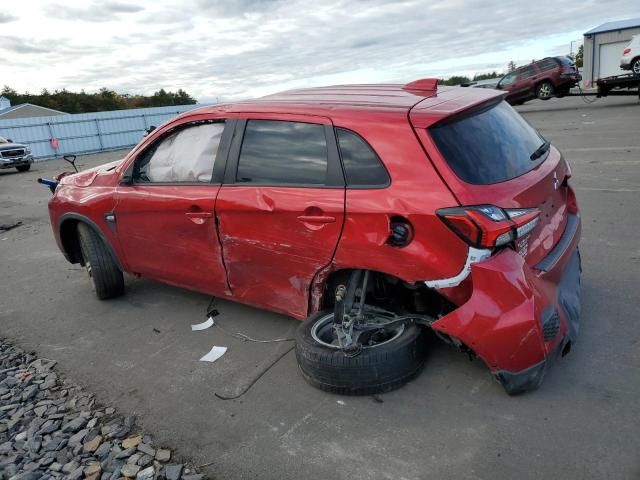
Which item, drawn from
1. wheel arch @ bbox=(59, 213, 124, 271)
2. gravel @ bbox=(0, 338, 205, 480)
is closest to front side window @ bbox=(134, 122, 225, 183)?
wheel arch @ bbox=(59, 213, 124, 271)

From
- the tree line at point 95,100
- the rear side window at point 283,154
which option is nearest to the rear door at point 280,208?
the rear side window at point 283,154

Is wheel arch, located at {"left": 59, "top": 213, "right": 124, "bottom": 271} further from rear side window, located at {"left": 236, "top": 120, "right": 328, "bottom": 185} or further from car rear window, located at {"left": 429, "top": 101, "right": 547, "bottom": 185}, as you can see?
car rear window, located at {"left": 429, "top": 101, "right": 547, "bottom": 185}

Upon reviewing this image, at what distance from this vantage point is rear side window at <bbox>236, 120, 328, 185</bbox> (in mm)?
3299

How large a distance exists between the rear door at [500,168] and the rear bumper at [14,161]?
20.8m

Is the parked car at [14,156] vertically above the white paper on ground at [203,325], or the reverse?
the parked car at [14,156]

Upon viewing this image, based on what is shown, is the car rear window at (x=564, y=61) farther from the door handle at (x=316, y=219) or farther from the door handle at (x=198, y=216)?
the door handle at (x=316, y=219)

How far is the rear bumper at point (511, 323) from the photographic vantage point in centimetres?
270

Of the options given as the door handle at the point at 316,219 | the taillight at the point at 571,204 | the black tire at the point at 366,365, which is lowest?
the black tire at the point at 366,365

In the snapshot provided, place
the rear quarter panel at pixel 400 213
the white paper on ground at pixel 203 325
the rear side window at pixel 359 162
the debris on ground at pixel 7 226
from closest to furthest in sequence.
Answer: the rear quarter panel at pixel 400 213, the rear side window at pixel 359 162, the white paper on ground at pixel 203 325, the debris on ground at pixel 7 226

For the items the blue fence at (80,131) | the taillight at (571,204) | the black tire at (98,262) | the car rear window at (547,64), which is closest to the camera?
the taillight at (571,204)

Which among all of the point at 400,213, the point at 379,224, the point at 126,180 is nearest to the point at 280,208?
the point at 379,224

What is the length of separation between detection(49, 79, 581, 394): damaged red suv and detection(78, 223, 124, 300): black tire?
90cm

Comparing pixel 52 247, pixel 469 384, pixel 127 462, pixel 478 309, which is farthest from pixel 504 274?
pixel 52 247

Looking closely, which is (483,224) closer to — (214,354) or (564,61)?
(214,354)
